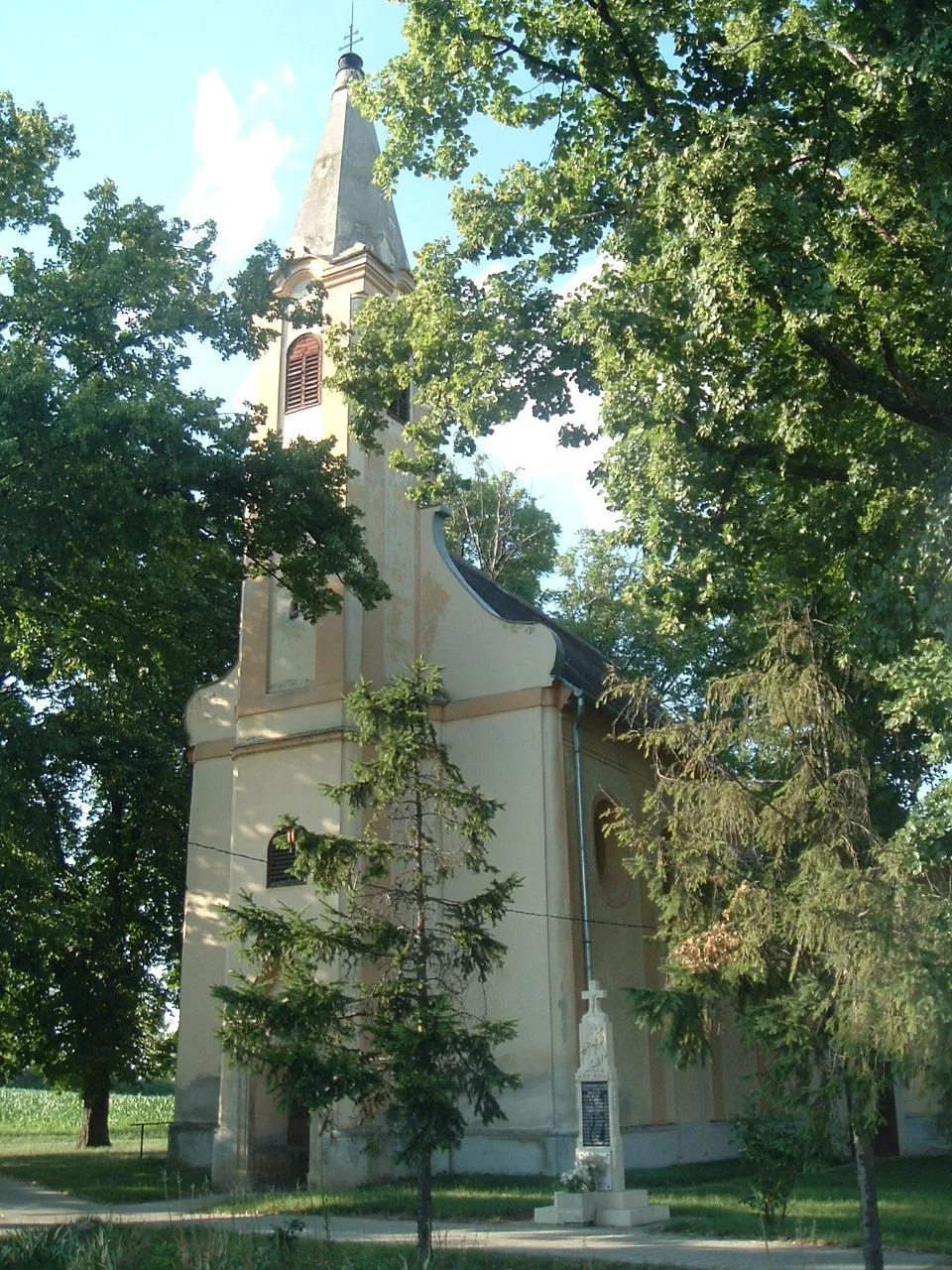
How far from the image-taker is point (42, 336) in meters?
16.2

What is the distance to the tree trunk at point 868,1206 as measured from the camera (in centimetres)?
963

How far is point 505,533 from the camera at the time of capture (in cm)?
3550

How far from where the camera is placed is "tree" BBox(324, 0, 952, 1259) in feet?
38.9

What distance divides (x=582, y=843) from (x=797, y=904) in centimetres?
957

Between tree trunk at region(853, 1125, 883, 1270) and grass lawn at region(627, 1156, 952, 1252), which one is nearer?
tree trunk at region(853, 1125, 883, 1270)

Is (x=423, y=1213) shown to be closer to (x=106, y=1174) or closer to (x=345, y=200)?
(x=106, y=1174)

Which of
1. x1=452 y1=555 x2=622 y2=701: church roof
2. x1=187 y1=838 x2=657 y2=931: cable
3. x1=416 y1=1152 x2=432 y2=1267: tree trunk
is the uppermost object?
x1=452 y1=555 x2=622 y2=701: church roof

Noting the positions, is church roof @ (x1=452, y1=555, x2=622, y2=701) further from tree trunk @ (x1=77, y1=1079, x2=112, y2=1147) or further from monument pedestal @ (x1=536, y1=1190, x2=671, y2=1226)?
tree trunk @ (x1=77, y1=1079, x2=112, y2=1147)

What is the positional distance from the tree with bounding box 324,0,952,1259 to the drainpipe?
5623 millimetres

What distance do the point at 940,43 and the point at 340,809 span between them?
12866 millimetres

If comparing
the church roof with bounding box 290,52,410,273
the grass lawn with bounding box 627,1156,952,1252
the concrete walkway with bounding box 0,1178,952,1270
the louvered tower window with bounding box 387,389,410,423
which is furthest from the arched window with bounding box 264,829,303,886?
the church roof with bounding box 290,52,410,273

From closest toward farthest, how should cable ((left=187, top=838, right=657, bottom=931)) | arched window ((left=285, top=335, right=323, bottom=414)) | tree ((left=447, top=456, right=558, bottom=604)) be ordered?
cable ((left=187, top=838, right=657, bottom=931)) → arched window ((left=285, top=335, right=323, bottom=414)) → tree ((left=447, top=456, right=558, bottom=604))

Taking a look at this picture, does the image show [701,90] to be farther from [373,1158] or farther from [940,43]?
[373,1158]

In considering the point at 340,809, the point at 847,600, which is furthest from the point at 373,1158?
the point at 847,600
